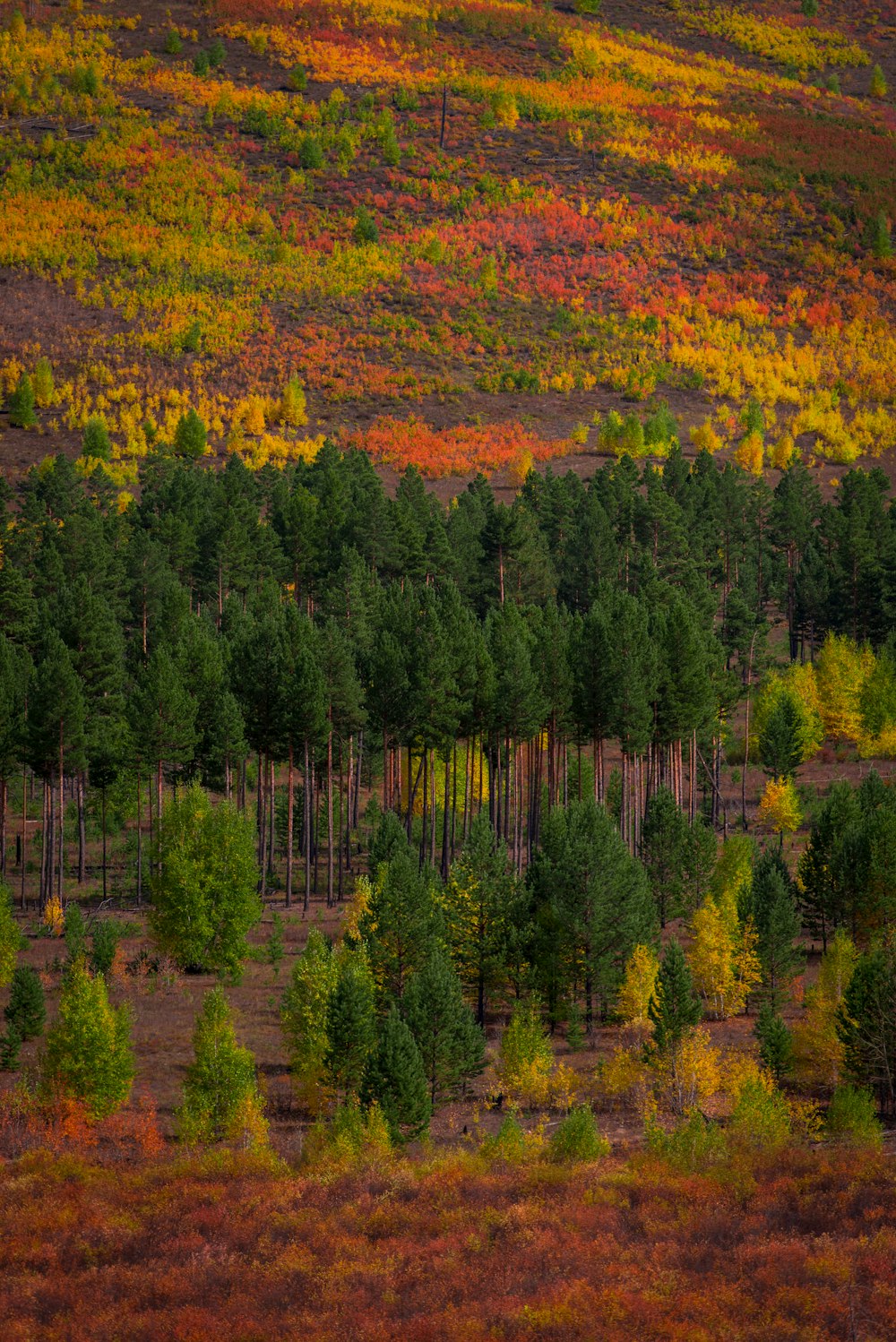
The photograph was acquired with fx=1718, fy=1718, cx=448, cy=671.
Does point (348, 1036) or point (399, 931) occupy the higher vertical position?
point (399, 931)

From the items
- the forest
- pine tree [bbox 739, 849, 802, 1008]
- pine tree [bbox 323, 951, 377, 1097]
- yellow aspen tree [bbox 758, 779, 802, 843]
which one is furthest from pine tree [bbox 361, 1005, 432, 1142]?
yellow aspen tree [bbox 758, 779, 802, 843]

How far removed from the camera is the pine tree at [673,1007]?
6062 centimetres

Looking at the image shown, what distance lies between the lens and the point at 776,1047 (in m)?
60.9

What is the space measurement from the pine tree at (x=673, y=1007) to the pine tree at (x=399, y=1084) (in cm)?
1023

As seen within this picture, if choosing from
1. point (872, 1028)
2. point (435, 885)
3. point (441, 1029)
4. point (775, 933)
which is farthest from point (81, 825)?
point (872, 1028)

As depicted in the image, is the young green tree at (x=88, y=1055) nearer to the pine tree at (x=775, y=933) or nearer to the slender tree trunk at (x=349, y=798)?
the slender tree trunk at (x=349, y=798)

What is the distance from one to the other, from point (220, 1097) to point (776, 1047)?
19774mm

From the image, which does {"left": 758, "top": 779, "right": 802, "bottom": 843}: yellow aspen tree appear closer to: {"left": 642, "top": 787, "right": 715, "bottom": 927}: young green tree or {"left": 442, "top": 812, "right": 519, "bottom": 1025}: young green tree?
{"left": 642, "top": 787, "right": 715, "bottom": 927}: young green tree

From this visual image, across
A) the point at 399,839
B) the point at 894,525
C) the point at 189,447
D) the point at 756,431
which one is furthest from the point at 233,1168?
the point at 756,431

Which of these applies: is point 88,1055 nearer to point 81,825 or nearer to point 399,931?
point 399,931

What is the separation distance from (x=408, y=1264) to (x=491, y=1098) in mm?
17962

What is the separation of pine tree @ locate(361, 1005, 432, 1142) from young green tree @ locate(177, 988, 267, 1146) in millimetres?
3722

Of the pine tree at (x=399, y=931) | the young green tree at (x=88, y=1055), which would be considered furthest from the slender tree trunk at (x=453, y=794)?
the young green tree at (x=88, y=1055)

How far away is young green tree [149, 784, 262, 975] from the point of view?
67375mm
